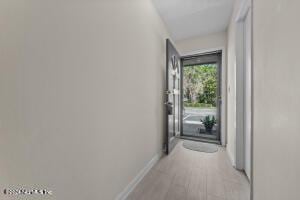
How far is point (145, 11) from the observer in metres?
1.89

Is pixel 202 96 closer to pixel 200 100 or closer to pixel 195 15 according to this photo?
pixel 200 100

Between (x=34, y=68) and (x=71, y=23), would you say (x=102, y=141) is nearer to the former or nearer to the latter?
(x=34, y=68)

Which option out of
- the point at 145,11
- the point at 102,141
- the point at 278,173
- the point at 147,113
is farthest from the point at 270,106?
the point at 145,11

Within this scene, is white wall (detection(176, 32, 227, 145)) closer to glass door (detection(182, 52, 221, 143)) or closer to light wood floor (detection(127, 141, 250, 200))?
glass door (detection(182, 52, 221, 143))

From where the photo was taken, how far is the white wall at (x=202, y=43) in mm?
2971

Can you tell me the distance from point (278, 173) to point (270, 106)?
392 mm

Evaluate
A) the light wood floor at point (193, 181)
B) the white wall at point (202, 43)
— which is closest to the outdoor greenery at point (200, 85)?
the white wall at point (202, 43)

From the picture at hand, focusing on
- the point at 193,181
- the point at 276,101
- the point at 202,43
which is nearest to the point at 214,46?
the point at 202,43

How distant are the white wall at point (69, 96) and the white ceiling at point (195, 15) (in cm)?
87

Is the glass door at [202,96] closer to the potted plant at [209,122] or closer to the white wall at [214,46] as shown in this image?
the potted plant at [209,122]

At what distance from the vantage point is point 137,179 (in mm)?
1633

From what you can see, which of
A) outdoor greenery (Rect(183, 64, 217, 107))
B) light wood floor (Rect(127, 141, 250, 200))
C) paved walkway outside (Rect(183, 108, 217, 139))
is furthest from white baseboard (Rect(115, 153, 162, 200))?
outdoor greenery (Rect(183, 64, 217, 107))

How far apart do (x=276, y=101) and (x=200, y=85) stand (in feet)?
9.21

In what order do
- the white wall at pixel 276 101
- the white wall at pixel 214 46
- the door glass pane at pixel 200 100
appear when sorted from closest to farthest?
the white wall at pixel 276 101 → the white wall at pixel 214 46 → the door glass pane at pixel 200 100
